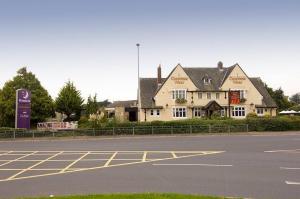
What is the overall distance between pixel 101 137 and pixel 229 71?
1144 inches

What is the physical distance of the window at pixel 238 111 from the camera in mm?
64625

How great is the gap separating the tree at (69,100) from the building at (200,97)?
34.3ft

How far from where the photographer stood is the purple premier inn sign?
144ft

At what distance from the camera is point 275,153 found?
24641 millimetres

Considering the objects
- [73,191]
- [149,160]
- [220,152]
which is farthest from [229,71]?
[73,191]

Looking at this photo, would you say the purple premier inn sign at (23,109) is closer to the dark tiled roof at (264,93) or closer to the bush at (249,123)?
the bush at (249,123)

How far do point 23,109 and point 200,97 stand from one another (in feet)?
94.4

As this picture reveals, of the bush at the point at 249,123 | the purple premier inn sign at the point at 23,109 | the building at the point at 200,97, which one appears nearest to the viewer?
the purple premier inn sign at the point at 23,109

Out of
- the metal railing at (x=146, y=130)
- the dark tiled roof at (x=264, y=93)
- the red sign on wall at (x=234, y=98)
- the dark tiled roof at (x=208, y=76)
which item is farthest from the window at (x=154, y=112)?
the metal railing at (x=146, y=130)

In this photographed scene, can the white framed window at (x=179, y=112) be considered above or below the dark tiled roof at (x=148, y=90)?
below

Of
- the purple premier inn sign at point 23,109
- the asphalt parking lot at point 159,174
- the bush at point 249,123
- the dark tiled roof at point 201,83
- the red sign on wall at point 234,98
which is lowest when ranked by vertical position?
the asphalt parking lot at point 159,174

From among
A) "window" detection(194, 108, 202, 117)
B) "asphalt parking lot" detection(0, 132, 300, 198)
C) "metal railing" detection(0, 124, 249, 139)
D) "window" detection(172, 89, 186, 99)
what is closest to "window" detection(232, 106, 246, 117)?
"window" detection(194, 108, 202, 117)

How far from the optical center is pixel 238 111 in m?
64.8

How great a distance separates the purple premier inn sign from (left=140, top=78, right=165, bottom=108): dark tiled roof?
853 inches
